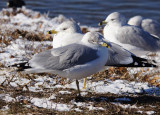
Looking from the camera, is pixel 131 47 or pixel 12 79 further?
pixel 131 47

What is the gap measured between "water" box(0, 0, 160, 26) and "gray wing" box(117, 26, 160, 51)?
569 centimetres

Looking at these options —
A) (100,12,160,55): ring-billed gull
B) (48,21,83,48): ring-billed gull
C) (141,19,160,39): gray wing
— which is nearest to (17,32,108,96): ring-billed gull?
(48,21,83,48): ring-billed gull

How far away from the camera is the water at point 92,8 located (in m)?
13.6

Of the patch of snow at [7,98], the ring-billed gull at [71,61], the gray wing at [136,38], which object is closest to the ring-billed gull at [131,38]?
the gray wing at [136,38]

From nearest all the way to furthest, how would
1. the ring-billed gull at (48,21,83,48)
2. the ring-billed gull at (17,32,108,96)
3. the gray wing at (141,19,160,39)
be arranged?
the ring-billed gull at (17,32,108,96)
the ring-billed gull at (48,21,83,48)
the gray wing at (141,19,160,39)

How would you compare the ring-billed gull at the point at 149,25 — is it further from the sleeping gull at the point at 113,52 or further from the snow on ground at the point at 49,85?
the sleeping gull at the point at 113,52

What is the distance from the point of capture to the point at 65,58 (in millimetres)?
4160

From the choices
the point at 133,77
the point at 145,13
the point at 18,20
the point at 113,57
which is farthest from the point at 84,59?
the point at 145,13

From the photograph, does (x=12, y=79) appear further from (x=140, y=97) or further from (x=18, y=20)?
(x=18, y=20)

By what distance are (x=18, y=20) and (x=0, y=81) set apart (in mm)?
6310

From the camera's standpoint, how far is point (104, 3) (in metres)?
15.7

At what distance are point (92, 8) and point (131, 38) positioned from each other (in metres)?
8.18

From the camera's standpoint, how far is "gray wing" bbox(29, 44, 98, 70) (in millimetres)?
4141

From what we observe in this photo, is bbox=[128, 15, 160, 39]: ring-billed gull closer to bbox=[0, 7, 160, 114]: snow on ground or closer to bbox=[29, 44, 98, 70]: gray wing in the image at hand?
bbox=[0, 7, 160, 114]: snow on ground
